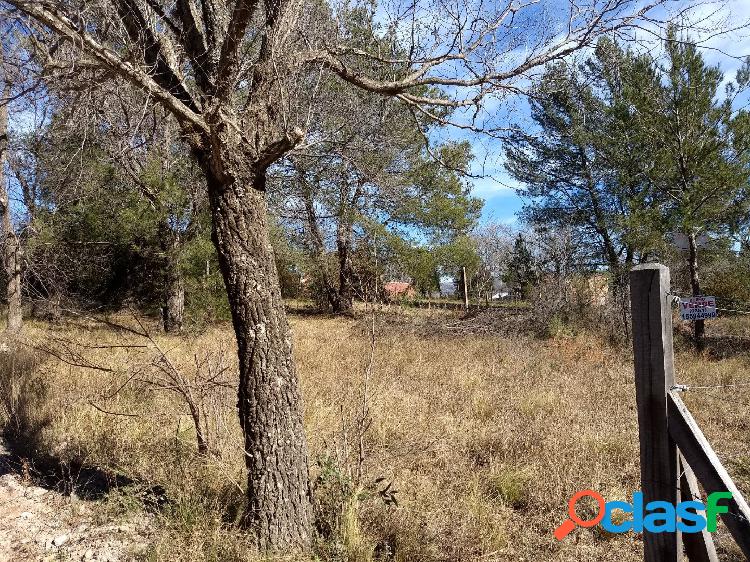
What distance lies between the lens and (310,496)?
3.08 m

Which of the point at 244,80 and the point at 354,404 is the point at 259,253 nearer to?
the point at 244,80

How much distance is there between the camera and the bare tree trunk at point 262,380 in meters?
2.94

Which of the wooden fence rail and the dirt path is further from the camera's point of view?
the dirt path

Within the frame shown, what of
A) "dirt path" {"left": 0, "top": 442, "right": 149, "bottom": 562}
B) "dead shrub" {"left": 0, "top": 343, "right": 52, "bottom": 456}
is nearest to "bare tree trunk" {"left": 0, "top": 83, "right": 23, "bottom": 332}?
"dead shrub" {"left": 0, "top": 343, "right": 52, "bottom": 456}

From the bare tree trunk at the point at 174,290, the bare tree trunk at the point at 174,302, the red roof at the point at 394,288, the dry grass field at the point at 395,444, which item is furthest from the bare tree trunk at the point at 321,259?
the red roof at the point at 394,288

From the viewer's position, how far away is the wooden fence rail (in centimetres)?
210

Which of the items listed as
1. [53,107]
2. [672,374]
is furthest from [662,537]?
[53,107]

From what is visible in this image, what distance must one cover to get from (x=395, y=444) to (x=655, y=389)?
298cm

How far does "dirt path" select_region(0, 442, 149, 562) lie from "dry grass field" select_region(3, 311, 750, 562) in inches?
5.0

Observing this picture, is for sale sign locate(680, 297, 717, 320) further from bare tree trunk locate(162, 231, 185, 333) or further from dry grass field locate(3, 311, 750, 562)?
bare tree trunk locate(162, 231, 185, 333)

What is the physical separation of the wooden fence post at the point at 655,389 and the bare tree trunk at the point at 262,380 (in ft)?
5.86

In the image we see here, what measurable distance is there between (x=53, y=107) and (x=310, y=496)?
344cm

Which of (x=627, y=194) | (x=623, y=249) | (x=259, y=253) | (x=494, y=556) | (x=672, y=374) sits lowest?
(x=494, y=556)

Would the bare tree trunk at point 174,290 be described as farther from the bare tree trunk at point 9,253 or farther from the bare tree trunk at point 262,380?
the bare tree trunk at point 262,380
